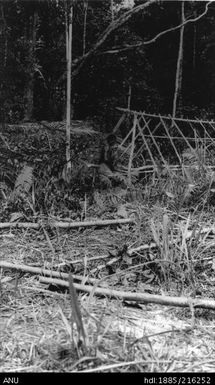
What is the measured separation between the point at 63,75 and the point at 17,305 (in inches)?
140

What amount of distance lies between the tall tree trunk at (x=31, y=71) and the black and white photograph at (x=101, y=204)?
0.6 inches

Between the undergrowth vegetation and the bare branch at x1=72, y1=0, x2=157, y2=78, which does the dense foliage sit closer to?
the bare branch at x1=72, y1=0, x2=157, y2=78

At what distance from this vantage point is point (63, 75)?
4773 millimetres

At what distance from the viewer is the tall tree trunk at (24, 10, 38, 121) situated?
→ 4582mm

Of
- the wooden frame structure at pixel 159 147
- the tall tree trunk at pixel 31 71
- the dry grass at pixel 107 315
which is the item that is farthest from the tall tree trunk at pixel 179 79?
the dry grass at pixel 107 315

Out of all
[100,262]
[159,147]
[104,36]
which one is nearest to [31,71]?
[104,36]

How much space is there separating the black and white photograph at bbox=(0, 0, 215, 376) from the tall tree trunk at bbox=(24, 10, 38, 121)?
0.05 ft

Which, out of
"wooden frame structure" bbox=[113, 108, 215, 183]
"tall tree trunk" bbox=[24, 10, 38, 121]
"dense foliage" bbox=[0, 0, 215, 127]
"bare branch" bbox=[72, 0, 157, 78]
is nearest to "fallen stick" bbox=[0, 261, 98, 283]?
"wooden frame structure" bbox=[113, 108, 215, 183]

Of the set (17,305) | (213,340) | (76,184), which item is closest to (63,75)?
(76,184)

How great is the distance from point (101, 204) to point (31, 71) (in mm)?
2246

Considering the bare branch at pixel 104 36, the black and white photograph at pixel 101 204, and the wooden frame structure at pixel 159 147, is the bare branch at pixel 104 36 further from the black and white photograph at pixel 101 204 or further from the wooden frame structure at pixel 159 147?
the wooden frame structure at pixel 159 147

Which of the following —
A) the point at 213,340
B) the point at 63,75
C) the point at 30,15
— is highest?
the point at 30,15

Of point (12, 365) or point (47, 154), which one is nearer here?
point (12, 365)
